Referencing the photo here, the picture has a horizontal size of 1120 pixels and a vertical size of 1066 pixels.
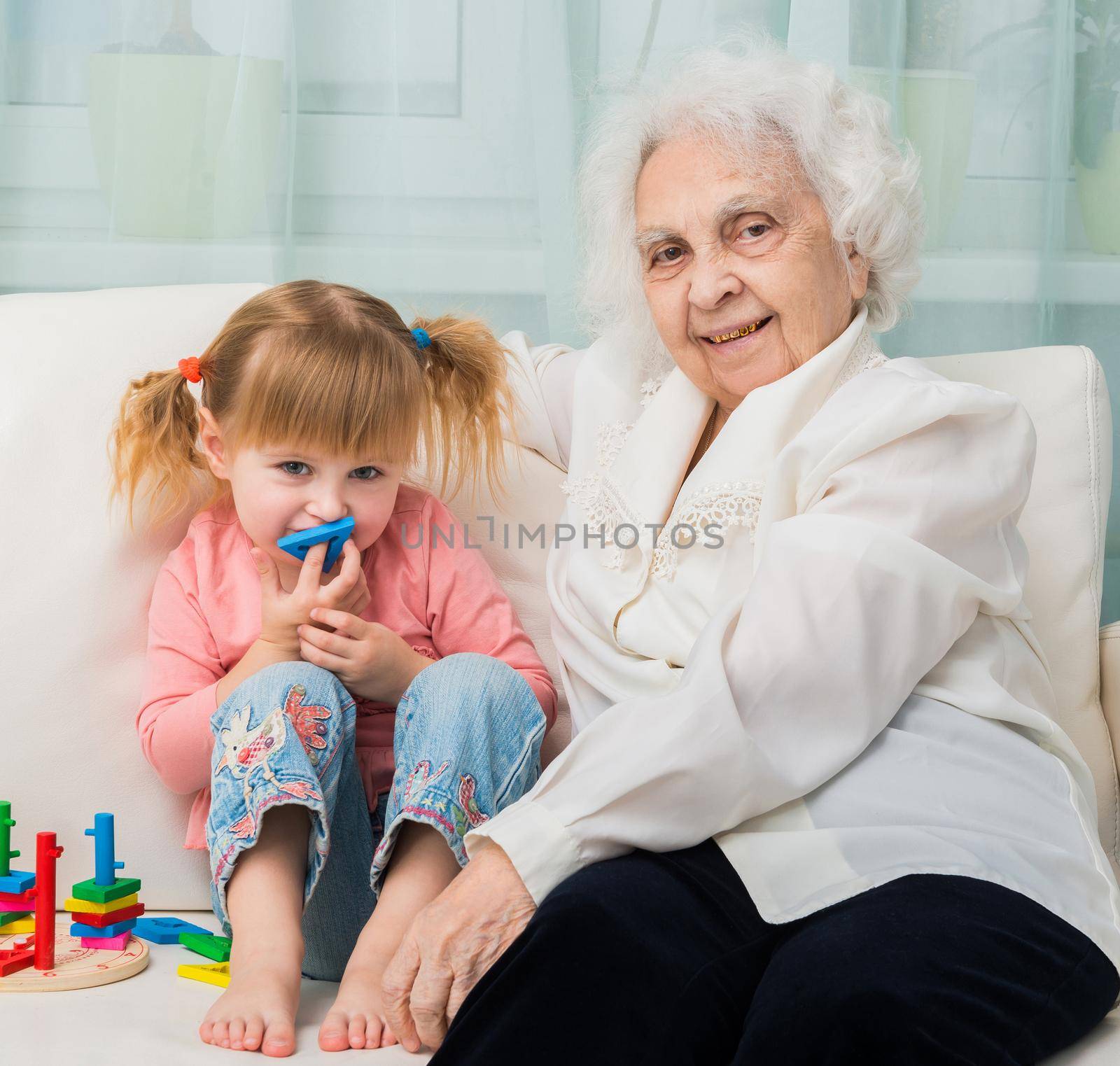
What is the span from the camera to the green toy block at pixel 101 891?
3.60 ft

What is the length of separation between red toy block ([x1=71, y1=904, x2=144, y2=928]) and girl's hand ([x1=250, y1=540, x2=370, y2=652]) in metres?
0.29

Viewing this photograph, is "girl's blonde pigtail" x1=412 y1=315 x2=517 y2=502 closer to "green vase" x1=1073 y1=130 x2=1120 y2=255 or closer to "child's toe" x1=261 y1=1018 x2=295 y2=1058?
"child's toe" x1=261 y1=1018 x2=295 y2=1058

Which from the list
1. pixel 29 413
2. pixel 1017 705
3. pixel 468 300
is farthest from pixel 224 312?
pixel 1017 705

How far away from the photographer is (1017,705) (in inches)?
40.9

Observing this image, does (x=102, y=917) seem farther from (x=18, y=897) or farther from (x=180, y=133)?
(x=180, y=133)

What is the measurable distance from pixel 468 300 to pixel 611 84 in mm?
456

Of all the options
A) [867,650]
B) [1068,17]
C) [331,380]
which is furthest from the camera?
[1068,17]

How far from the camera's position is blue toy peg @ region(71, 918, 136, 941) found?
1114 millimetres

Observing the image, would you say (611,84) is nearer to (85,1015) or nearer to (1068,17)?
(1068,17)

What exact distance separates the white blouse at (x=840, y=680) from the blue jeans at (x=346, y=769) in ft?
0.35

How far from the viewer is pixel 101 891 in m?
1.10

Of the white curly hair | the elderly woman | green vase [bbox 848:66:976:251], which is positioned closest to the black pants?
the elderly woman

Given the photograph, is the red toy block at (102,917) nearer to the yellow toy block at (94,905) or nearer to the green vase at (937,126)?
the yellow toy block at (94,905)

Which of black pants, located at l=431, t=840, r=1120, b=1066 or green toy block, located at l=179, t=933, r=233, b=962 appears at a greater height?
black pants, located at l=431, t=840, r=1120, b=1066
